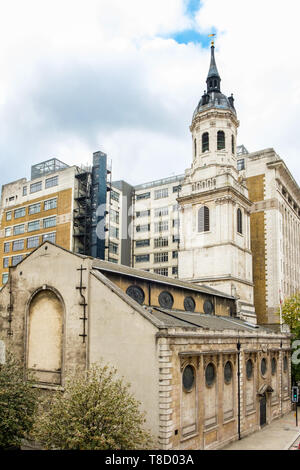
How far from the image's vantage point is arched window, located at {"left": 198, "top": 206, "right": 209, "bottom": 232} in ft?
171

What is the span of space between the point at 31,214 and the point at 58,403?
6293 cm

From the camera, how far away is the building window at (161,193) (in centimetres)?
8531

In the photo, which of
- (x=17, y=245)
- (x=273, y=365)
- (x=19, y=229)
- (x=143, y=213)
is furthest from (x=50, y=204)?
(x=273, y=365)

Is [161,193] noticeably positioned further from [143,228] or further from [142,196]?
[143,228]

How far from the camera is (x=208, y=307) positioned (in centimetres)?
4366

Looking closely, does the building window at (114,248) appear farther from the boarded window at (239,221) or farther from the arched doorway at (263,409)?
the arched doorway at (263,409)

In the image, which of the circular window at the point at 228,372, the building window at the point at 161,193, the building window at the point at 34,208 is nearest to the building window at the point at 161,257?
the building window at the point at 161,193

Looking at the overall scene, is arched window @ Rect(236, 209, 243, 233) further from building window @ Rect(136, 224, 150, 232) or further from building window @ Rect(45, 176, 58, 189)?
building window @ Rect(45, 176, 58, 189)

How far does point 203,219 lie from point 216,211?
2156 millimetres

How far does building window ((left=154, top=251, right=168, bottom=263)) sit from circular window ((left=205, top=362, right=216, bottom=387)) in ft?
176

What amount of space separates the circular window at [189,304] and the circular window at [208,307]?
2.39 metres

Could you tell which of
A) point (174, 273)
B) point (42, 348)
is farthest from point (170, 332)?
point (174, 273)

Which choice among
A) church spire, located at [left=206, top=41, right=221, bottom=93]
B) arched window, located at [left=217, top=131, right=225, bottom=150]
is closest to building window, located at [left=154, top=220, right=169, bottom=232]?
Result: arched window, located at [left=217, top=131, right=225, bottom=150]

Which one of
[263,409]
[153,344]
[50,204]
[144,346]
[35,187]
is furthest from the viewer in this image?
[35,187]
